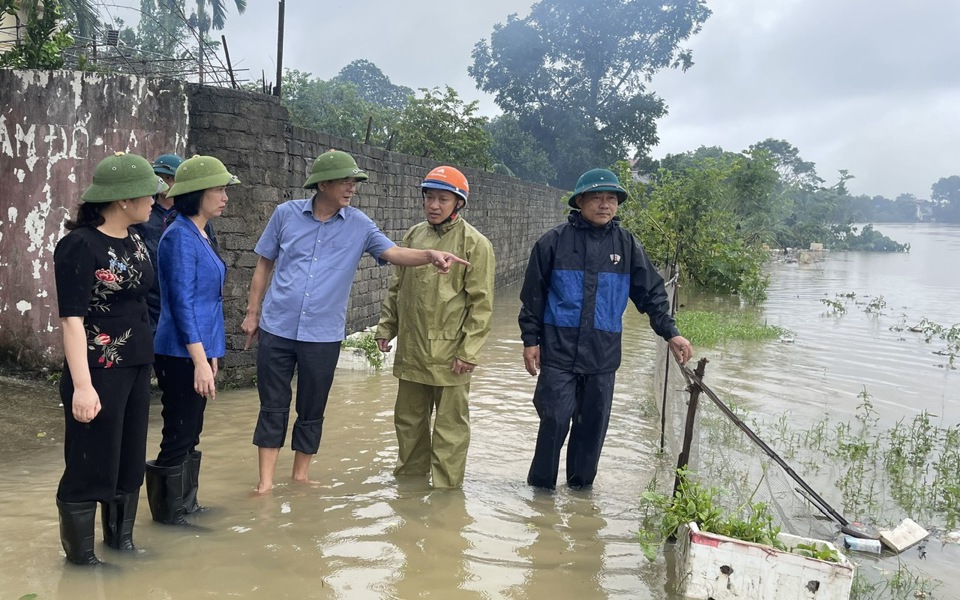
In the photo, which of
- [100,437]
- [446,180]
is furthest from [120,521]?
[446,180]

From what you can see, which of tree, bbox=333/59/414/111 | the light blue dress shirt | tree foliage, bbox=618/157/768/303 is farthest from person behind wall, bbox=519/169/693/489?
tree, bbox=333/59/414/111

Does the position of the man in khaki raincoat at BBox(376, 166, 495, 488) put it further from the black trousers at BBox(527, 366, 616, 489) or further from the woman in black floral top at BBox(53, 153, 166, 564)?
the woman in black floral top at BBox(53, 153, 166, 564)

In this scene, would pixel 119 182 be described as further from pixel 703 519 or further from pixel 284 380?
pixel 703 519

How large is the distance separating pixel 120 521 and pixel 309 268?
4.92 ft

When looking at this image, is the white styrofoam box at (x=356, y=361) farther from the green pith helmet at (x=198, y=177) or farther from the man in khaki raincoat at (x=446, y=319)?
the green pith helmet at (x=198, y=177)

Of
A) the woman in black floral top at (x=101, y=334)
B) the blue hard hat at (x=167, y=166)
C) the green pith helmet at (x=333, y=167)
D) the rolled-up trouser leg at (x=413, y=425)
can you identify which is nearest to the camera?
the woman in black floral top at (x=101, y=334)

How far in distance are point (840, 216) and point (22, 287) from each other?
54335 millimetres

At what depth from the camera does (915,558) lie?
421cm

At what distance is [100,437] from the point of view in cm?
312

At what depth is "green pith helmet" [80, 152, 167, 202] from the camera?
311 cm

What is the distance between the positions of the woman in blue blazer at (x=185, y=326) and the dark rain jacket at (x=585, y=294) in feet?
5.33

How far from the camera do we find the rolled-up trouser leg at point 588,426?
4.47 m

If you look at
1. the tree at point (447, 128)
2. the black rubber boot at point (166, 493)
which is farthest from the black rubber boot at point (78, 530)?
the tree at point (447, 128)

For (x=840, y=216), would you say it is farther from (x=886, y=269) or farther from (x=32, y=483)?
(x=32, y=483)
